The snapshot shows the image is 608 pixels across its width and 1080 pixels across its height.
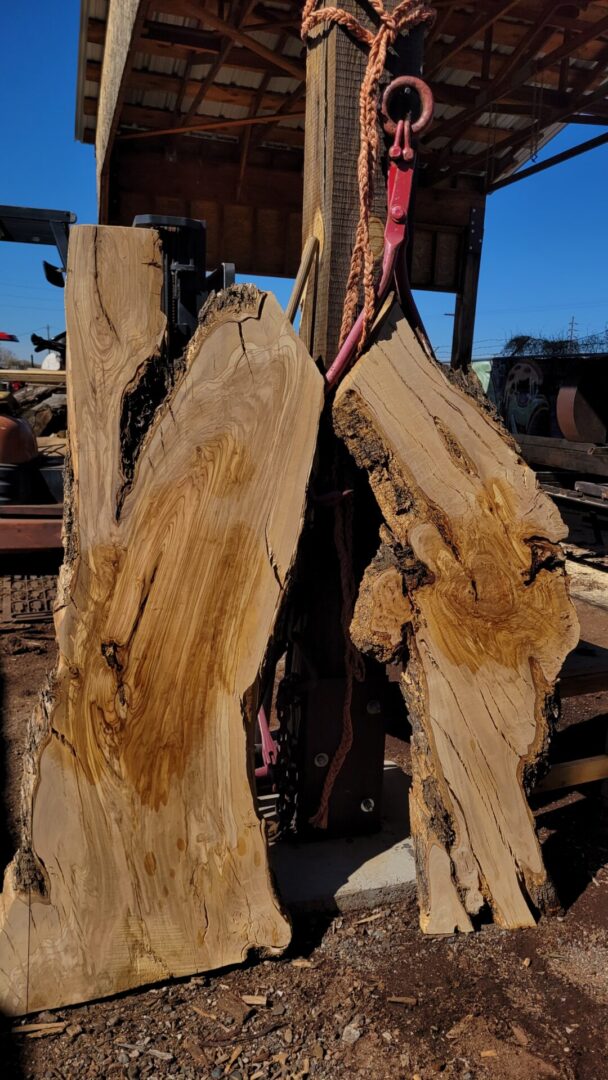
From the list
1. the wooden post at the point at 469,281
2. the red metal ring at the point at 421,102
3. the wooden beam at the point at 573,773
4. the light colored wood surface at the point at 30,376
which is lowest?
the wooden beam at the point at 573,773

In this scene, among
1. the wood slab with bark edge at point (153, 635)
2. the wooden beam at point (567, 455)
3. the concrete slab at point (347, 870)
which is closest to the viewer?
the wood slab with bark edge at point (153, 635)

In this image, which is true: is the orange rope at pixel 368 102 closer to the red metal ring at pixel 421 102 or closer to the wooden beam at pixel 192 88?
the red metal ring at pixel 421 102

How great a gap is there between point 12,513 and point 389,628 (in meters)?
3.65

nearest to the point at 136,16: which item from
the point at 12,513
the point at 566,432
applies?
the point at 12,513

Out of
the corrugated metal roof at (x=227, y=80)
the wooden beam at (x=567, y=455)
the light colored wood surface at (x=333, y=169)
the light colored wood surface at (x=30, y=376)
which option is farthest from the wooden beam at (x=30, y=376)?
the wooden beam at (x=567, y=455)

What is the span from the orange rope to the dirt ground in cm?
164

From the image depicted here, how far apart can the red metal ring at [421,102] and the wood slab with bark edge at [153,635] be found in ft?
2.00

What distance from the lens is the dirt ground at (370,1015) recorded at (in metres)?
1.70

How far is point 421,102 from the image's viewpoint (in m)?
2.03

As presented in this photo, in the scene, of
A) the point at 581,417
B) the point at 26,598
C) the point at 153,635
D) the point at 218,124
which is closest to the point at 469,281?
the point at 581,417

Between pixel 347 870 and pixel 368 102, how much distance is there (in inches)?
85.3

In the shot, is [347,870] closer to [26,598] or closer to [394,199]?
[394,199]

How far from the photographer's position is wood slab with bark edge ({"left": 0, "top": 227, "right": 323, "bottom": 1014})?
1832 millimetres

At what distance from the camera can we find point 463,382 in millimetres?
2113
